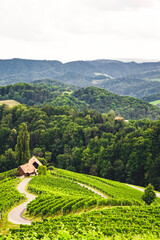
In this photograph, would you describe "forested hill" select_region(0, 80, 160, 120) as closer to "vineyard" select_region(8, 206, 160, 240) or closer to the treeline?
the treeline

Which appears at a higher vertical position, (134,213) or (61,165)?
(134,213)

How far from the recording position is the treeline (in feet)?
233

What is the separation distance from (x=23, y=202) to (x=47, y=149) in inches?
2273

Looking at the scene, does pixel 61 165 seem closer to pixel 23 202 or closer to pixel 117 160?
pixel 117 160

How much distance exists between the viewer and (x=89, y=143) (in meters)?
85.6

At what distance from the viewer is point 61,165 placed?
82.9m

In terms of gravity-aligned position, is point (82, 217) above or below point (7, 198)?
above

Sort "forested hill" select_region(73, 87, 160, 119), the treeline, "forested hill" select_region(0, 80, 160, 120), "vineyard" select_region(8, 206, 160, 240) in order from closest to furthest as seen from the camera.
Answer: "vineyard" select_region(8, 206, 160, 240) < the treeline < "forested hill" select_region(0, 80, 160, 120) < "forested hill" select_region(73, 87, 160, 119)

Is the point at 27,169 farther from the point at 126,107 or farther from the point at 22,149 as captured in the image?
the point at 126,107

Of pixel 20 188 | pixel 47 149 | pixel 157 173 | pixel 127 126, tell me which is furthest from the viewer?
pixel 47 149

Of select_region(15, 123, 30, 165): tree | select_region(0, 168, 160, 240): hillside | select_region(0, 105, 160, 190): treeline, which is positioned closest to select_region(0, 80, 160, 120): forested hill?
select_region(0, 105, 160, 190): treeline

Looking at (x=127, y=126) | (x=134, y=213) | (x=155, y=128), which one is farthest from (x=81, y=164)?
(x=134, y=213)

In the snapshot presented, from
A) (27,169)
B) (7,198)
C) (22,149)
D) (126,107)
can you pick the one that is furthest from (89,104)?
(7,198)

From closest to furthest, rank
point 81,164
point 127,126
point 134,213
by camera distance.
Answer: point 134,213 → point 81,164 → point 127,126
